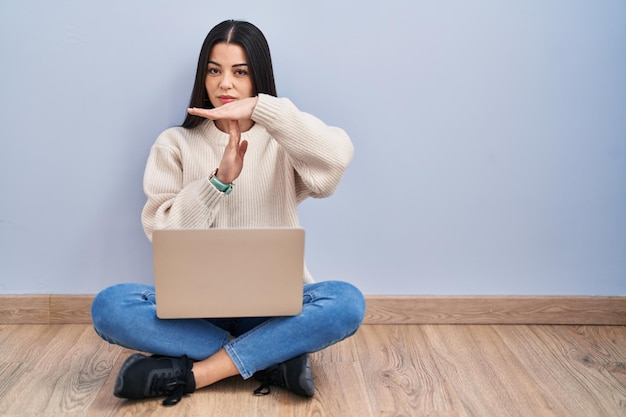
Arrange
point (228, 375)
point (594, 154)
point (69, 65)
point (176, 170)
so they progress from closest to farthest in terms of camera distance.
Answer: point (228, 375)
point (176, 170)
point (69, 65)
point (594, 154)

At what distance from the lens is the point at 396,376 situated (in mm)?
Result: 1636

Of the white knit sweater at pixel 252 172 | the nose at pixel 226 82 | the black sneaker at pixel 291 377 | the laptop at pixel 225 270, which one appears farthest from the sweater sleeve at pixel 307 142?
the black sneaker at pixel 291 377

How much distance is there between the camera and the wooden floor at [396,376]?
4.83 feet

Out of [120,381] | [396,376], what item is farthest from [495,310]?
[120,381]

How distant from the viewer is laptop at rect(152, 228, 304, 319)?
139 cm

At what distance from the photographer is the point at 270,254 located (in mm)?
1406

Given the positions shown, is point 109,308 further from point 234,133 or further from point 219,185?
point 234,133

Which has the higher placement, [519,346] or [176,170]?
[176,170]

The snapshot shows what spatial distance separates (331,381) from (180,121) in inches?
29.0

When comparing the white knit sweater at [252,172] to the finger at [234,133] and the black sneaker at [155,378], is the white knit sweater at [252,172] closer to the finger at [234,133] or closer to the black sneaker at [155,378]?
the finger at [234,133]

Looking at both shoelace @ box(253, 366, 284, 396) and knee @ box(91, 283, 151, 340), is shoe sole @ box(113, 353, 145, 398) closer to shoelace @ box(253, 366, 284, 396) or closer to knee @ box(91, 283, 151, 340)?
knee @ box(91, 283, 151, 340)

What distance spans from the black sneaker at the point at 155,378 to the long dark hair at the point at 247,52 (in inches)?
23.5

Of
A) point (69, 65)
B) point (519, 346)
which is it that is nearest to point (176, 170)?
point (69, 65)

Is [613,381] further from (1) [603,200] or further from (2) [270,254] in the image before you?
(2) [270,254]
